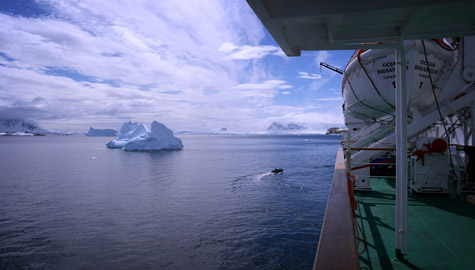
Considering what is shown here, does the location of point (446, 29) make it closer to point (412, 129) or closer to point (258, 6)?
point (258, 6)

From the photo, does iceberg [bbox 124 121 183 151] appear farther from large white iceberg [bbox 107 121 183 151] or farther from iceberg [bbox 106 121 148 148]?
iceberg [bbox 106 121 148 148]

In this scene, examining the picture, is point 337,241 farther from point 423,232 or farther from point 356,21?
point 423,232

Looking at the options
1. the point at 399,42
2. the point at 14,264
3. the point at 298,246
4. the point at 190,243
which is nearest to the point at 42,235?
the point at 14,264

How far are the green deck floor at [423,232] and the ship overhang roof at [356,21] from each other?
273 cm

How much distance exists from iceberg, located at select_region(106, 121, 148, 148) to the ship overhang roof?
226 feet

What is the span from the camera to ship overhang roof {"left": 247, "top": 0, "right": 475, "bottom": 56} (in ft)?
7.88

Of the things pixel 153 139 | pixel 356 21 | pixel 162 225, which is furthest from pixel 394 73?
pixel 153 139

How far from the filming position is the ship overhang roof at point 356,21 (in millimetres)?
2402

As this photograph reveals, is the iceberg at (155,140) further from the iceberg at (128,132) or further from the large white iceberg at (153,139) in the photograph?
the iceberg at (128,132)

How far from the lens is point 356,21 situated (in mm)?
2898

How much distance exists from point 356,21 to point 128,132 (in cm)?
7916

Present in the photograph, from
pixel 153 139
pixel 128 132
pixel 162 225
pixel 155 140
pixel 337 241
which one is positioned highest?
pixel 128 132

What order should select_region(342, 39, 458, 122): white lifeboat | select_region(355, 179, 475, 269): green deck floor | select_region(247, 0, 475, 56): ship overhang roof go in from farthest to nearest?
select_region(342, 39, 458, 122): white lifeboat
select_region(355, 179, 475, 269): green deck floor
select_region(247, 0, 475, 56): ship overhang roof

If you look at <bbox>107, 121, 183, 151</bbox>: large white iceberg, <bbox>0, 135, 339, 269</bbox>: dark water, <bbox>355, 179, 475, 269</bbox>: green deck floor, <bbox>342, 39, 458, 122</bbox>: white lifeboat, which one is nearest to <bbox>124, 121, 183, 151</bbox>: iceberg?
<bbox>107, 121, 183, 151</bbox>: large white iceberg
